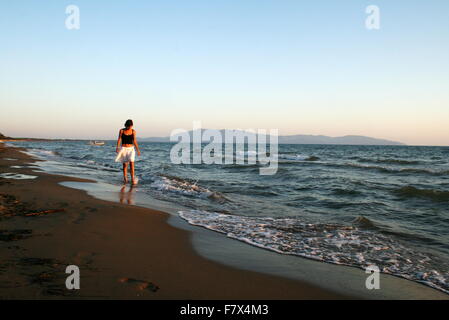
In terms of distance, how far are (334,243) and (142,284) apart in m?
3.21

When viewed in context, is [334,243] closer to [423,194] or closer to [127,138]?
[423,194]

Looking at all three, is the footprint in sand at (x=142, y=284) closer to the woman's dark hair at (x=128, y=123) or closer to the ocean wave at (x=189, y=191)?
the ocean wave at (x=189, y=191)

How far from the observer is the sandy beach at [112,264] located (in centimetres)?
258

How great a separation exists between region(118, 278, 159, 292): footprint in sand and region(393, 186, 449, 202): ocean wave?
9.65m

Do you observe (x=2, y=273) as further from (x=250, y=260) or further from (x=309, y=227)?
(x=309, y=227)

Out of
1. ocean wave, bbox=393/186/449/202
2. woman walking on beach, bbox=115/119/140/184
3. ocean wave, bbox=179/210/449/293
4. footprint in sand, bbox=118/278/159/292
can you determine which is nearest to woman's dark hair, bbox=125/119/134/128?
woman walking on beach, bbox=115/119/140/184

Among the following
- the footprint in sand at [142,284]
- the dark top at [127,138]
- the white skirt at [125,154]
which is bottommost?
the footprint in sand at [142,284]

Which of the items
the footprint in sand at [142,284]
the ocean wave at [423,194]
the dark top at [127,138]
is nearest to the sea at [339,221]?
the ocean wave at [423,194]

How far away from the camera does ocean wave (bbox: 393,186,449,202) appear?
936 centimetres

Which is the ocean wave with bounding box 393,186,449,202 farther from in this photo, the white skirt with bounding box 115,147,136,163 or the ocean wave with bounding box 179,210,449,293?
the white skirt with bounding box 115,147,136,163

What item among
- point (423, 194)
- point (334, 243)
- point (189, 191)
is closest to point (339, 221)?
point (334, 243)

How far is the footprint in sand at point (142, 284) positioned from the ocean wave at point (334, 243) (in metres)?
2.04

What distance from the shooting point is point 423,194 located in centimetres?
991
